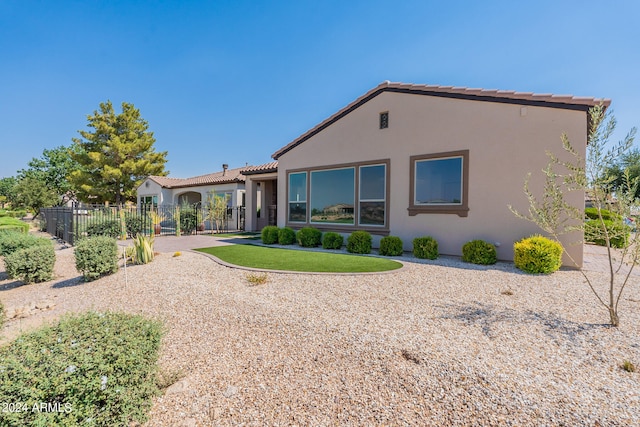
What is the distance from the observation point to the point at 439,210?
28.9 ft

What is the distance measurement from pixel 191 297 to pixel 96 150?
31867 mm

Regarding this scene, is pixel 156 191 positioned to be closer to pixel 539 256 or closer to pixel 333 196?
pixel 333 196

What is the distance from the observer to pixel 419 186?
9.30 metres

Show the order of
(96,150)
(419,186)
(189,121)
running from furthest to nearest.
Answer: (96,150) → (189,121) → (419,186)

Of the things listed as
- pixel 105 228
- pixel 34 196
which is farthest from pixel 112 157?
pixel 105 228

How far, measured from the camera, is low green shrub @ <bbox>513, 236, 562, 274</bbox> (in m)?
6.48

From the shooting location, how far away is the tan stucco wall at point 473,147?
7398mm

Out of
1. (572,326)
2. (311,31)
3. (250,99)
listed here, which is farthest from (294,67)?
(572,326)

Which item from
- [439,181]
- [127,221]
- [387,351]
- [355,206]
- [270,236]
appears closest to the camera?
[387,351]

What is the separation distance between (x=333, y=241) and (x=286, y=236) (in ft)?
7.68

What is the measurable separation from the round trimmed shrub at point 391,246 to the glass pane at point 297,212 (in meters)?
4.18

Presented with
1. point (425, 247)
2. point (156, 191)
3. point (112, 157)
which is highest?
point (112, 157)

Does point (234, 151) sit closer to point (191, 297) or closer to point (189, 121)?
point (189, 121)

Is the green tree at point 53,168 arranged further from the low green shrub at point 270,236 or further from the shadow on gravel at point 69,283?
Result: the shadow on gravel at point 69,283
